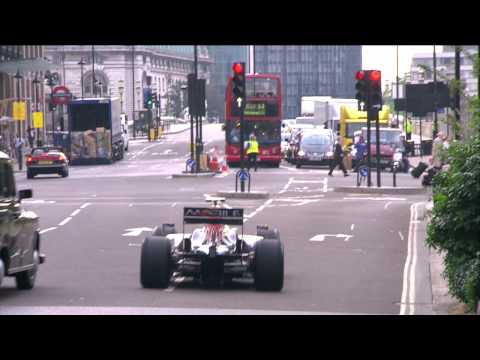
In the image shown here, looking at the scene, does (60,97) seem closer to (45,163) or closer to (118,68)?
(45,163)

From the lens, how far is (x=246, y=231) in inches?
1107

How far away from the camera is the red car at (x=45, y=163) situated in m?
53.7

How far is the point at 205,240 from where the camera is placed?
18578 millimetres

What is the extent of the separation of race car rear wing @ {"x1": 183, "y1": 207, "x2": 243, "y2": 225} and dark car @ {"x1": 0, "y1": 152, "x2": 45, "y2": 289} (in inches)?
89.3

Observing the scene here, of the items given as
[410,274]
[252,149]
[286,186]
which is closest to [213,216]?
[410,274]

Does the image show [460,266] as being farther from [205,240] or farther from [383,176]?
[383,176]

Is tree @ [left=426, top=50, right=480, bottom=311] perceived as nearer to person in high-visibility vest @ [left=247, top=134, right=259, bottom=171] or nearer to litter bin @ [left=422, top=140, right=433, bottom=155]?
person in high-visibility vest @ [left=247, top=134, right=259, bottom=171]

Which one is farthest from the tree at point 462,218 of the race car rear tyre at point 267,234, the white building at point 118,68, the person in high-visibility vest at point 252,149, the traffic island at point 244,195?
the white building at point 118,68

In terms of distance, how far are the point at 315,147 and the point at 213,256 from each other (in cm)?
4425

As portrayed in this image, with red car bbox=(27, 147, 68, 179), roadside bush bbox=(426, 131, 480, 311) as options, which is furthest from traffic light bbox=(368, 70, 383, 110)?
roadside bush bbox=(426, 131, 480, 311)

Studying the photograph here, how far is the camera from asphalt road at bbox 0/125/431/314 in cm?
1730

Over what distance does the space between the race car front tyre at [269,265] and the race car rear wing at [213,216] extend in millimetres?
507

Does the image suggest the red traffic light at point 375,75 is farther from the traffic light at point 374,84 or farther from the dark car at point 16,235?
the dark car at point 16,235
